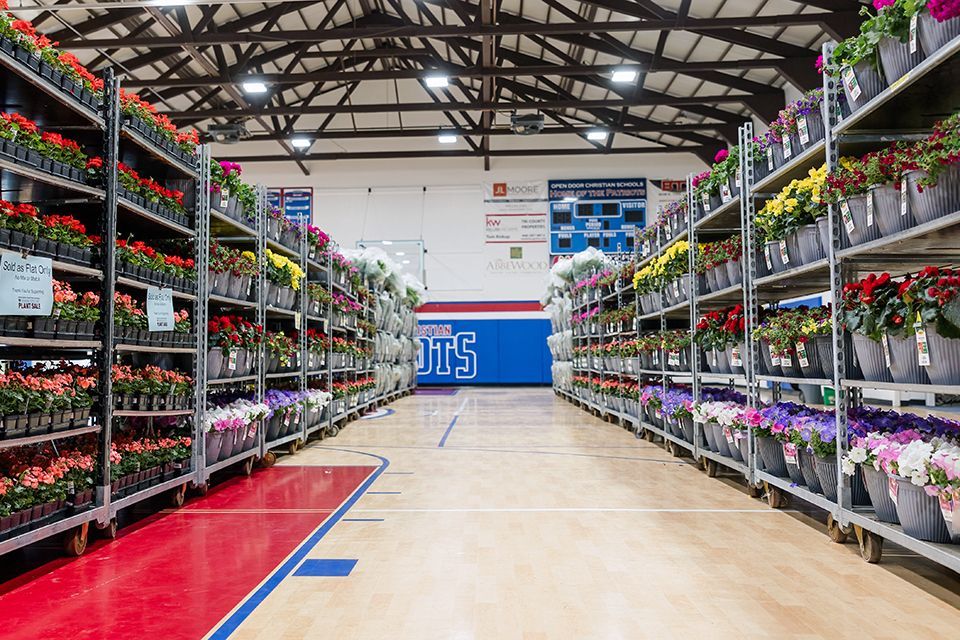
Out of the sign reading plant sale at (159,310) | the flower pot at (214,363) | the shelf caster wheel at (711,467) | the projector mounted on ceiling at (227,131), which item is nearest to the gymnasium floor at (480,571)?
the shelf caster wheel at (711,467)

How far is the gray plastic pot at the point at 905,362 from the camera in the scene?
9.06 ft

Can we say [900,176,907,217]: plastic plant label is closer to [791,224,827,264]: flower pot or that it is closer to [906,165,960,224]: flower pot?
[906,165,960,224]: flower pot

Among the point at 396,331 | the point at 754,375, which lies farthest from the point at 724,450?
the point at 396,331

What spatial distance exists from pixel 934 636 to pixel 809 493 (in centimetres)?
145

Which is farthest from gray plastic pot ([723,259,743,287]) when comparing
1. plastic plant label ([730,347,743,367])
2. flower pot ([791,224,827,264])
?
flower pot ([791,224,827,264])

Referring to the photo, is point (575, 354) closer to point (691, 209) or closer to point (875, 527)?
point (691, 209)

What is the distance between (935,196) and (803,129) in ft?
4.31

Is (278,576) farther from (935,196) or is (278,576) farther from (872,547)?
(935,196)

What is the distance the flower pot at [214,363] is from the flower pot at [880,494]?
4080 mm

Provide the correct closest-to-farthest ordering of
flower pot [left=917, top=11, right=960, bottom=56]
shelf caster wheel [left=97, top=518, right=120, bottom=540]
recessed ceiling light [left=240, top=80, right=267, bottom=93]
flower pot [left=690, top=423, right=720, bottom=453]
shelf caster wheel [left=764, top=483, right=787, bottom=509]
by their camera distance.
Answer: flower pot [left=917, top=11, right=960, bottom=56] → shelf caster wheel [left=97, top=518, right=120, bottom=540] → shelf caster wheel [left=764, top=483, right=787, bottom=509] → flower pot [left=690, top=423, right=720, bottom=453] → recessed ceiling light [left=240, top=80, right=267, bottom=93]

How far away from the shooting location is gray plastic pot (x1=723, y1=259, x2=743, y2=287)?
4895mm

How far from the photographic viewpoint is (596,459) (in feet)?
20.5

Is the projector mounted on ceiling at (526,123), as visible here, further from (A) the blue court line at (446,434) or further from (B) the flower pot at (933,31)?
(B) the flower pot at (933,31)

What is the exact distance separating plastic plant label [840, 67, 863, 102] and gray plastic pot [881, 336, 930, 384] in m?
1.22
